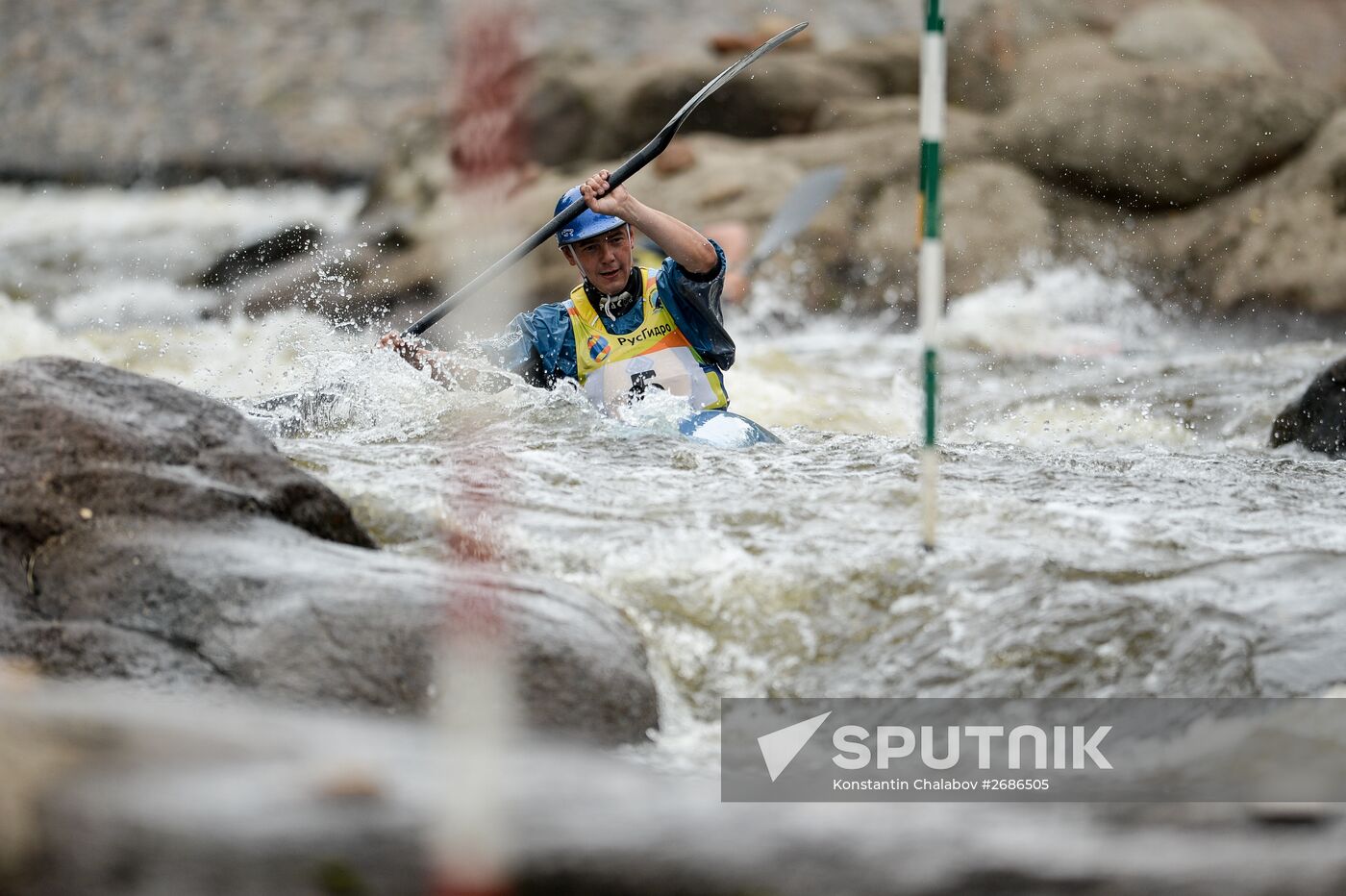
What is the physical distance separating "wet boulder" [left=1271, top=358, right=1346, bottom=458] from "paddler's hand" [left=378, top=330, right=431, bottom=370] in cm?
343

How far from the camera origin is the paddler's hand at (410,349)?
534 centimetres

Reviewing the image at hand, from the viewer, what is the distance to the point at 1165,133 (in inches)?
480

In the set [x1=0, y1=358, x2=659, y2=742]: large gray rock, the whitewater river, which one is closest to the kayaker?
the whitewater river

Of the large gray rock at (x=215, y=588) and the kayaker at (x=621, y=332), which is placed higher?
the kayaker at (x=621, y=332)

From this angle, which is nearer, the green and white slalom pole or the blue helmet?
the green and white slalom pole

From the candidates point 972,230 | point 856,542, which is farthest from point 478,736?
point 972,230

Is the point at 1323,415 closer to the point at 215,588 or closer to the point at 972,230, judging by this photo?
the point at 215,588

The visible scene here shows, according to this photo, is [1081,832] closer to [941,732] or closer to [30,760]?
[30,760]

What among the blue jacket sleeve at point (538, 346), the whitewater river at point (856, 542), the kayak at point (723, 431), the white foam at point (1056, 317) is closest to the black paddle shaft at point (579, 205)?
the blue jacket sleeve at point (538, 346)

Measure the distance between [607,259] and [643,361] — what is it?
38cm

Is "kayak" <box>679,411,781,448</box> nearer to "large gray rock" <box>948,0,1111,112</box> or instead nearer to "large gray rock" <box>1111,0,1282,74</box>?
"large gray rock" <box>948,0,1111,112</box>

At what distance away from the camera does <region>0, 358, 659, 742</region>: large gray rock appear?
3000 mm

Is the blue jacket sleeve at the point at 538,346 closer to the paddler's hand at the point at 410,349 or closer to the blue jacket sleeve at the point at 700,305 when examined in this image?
the paddler's hand at the point at 410,349

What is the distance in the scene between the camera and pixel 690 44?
19516mm
